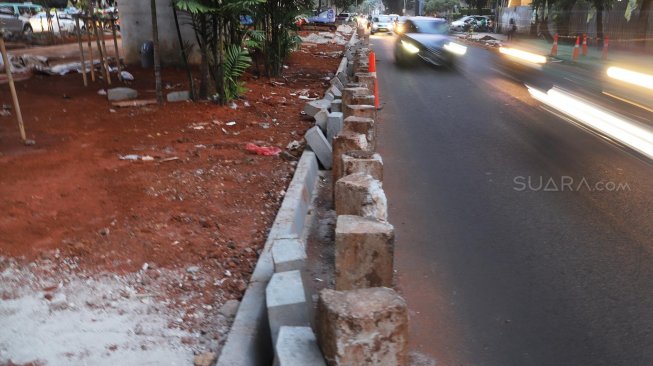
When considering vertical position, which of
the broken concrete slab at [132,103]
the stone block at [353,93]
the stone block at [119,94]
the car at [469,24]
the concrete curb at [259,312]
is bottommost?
the concrete curb at [259,312]

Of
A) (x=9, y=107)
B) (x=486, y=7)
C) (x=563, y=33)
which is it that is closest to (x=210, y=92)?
(x=9, y=107)

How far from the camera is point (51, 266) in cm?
394

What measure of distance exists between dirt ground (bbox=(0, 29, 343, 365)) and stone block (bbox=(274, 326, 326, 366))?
0.74m

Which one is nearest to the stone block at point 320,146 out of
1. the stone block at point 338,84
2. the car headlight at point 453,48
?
the stone block at point 338,84

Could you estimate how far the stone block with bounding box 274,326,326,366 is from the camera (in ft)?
8.36

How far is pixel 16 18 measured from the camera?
2489 centimetres

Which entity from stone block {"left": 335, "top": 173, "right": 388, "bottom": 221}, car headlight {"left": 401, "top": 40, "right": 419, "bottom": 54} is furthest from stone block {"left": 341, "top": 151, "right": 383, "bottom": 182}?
car headlight {"left": 401, "top": 40, "right": 419, "bottom": 54}

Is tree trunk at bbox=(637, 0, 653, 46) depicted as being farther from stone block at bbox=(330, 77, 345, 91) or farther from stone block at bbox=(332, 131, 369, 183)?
stone block at bbox=(332, 131, 369, 183)

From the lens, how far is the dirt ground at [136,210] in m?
3.60

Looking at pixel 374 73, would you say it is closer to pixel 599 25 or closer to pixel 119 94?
pixel 119 94

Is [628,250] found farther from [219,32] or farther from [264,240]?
[219,32]

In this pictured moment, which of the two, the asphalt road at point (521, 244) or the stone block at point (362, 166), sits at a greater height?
the stone block at point (362, 166)

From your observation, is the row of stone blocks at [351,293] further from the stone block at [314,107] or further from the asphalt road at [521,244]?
the stone block at [314,107]
